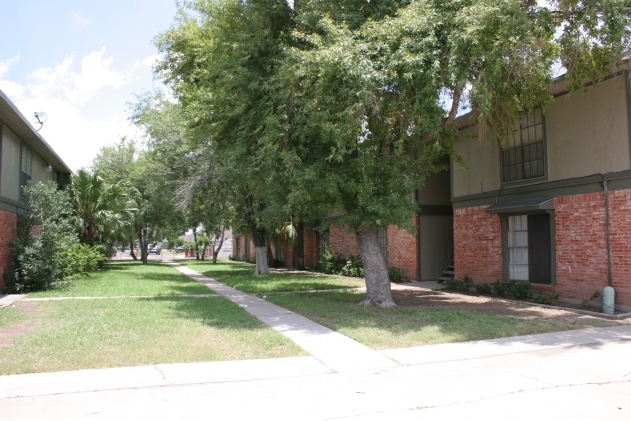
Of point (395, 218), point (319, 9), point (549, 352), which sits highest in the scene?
point (319, 9)

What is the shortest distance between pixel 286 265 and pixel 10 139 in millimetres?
19040

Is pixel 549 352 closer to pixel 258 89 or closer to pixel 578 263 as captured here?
pixel 578 263

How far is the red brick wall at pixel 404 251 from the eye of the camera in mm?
19344

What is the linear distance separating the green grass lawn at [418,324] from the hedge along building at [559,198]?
2.43 metres

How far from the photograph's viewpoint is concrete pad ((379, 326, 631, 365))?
7.61 metres

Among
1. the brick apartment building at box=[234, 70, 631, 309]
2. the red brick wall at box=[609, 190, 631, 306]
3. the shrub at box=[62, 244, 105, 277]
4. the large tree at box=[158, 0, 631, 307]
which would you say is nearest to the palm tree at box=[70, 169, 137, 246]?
the shrub at box=[62, 244, 105, 277]

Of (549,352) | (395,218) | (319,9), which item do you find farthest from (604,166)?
(319,9)

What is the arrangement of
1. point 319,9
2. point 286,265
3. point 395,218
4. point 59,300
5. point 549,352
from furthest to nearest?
1. point 286,265
2. point 59,300
3. point 319,9
4. point 395,218
5. point 549,352

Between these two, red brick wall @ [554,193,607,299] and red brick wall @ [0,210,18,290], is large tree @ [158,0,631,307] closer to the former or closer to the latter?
red brick wall @ [554,193,607,299]

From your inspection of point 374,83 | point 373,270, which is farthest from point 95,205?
point 374,83

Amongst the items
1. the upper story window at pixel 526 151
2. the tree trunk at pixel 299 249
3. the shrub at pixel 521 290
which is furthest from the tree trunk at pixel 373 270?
the tree trunk at pixel 299 249

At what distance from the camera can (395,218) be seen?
430 inches

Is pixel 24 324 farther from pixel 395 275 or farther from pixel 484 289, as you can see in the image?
pixel 395 275

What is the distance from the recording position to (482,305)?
1290 cm
